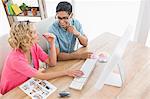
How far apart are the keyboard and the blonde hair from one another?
417mm

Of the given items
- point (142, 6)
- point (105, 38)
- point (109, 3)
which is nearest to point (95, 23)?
point (109, 3)

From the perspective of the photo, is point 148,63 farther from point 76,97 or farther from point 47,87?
point 47,87

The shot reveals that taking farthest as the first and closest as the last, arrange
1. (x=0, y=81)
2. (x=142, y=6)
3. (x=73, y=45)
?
(x=142, y=6) < (x=73, y=45) < (x=0, y=81)

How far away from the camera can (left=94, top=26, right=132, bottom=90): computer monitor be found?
38.6 inches

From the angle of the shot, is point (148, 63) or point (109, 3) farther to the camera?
point (109, 3)

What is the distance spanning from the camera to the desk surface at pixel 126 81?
120cm

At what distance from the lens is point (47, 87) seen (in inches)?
49.0

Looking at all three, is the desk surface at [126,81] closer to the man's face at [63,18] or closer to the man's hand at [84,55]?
the man's hand at [84,55]

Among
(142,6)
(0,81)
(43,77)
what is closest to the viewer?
(43,77)

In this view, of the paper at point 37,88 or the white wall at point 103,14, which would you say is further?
the white wall at point 103,14

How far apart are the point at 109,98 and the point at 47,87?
1.33ft

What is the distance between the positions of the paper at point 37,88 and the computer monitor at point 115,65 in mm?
350

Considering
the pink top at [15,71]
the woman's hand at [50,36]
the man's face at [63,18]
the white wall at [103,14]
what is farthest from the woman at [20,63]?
the white wall at [103,14]

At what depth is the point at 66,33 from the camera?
1726 millimetres
